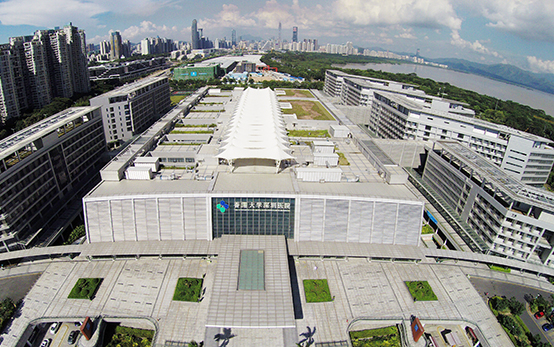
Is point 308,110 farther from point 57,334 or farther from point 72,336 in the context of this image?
point 57,334

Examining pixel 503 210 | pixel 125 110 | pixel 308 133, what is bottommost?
pixel 503 210

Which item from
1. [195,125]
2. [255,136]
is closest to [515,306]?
[255,136]

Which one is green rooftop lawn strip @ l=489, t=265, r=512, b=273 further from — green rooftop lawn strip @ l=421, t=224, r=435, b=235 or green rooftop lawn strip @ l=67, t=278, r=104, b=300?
green rooftop lawn strip @ l=67, t=278, r=104, b=300

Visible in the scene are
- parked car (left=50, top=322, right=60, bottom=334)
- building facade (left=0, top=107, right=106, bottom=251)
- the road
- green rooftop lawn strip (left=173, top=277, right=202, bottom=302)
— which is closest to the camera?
parked car (left=50, top=322, right=60, bottom=334)

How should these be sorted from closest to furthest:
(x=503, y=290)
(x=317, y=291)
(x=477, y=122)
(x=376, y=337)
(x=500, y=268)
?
(x=376, y=337)
(x=317, y=291)
(x=503, y=290)
(x=500, y=268)
(x=477, y=122)

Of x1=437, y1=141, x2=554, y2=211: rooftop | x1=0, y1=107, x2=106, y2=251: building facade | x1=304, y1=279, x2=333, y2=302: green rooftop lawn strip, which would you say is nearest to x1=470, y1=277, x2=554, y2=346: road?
x1=437, y1=141, x2=554, y2=211: rooftop

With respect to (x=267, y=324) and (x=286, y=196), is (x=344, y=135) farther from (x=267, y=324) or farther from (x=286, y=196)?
(x=267, y=324)

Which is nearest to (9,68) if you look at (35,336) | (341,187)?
(35,336)
